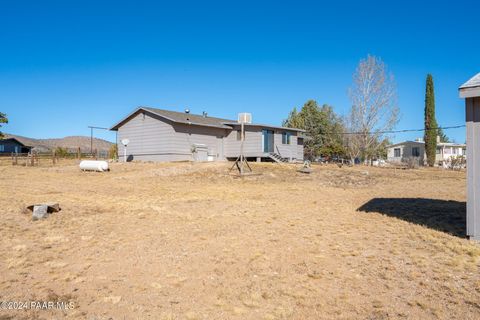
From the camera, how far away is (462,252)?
587 centimetres

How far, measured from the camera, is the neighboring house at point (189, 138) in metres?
28.2

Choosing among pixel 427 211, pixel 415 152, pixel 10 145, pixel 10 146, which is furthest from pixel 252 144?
pixel 10 146

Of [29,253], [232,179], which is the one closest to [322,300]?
[29,253]

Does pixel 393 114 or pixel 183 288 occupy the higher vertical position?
pixel 393 114

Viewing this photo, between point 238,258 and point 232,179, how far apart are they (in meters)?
13.5

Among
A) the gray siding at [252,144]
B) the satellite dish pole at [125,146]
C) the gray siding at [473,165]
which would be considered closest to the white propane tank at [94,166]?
the satellite dish pole at [125,146]

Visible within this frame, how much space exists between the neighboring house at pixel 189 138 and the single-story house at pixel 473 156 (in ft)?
73.6

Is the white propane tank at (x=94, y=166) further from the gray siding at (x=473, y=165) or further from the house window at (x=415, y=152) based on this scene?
the house window at (x=415, y=152)

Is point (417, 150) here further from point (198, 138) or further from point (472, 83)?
point (472, 83)

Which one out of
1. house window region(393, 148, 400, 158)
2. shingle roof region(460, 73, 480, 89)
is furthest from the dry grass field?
house window region(393, 148, 400, 158)

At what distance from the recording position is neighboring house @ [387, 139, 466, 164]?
5621 cm

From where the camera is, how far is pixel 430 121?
45000 mm

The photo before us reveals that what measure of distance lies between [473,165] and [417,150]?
182 ft

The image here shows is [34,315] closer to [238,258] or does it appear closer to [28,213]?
[238,258]
